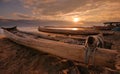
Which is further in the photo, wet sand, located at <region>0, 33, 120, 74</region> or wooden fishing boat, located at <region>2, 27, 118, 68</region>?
wet sand, located at <region>0, 33, 120, 74</region>

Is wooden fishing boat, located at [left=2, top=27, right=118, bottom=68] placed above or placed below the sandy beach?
above

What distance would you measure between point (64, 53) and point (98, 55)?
A: 1265 millimetres

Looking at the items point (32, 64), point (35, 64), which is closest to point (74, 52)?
point (35, 64)

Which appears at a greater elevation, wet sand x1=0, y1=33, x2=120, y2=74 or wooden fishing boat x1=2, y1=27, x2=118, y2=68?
wooden fishing boat x1=2, y1=27, x2=118, y2=68

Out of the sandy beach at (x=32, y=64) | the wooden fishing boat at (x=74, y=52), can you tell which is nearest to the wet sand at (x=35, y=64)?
the sandy beach at (x=32, y=64)

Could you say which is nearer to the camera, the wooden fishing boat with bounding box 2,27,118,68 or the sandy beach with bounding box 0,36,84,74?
the wooden fishing boat with bounding box 2,27,118,68

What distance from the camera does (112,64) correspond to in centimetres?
356

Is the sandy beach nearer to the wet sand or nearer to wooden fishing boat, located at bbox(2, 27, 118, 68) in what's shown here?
the wet sand

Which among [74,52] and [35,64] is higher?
[74,52]

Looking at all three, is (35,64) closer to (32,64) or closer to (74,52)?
(32,64)

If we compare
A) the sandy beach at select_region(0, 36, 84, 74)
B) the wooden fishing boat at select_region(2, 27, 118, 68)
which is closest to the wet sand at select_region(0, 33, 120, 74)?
the sandy beach at select_region(0, 36, 84, 74)

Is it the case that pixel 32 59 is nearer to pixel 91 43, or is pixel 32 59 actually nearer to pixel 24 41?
pixel 24 41

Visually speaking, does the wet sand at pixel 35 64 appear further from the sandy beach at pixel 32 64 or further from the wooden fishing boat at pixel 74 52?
the wooden fishing boat at pixel 74 52

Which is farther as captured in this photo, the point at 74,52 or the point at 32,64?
the point at 32,64
